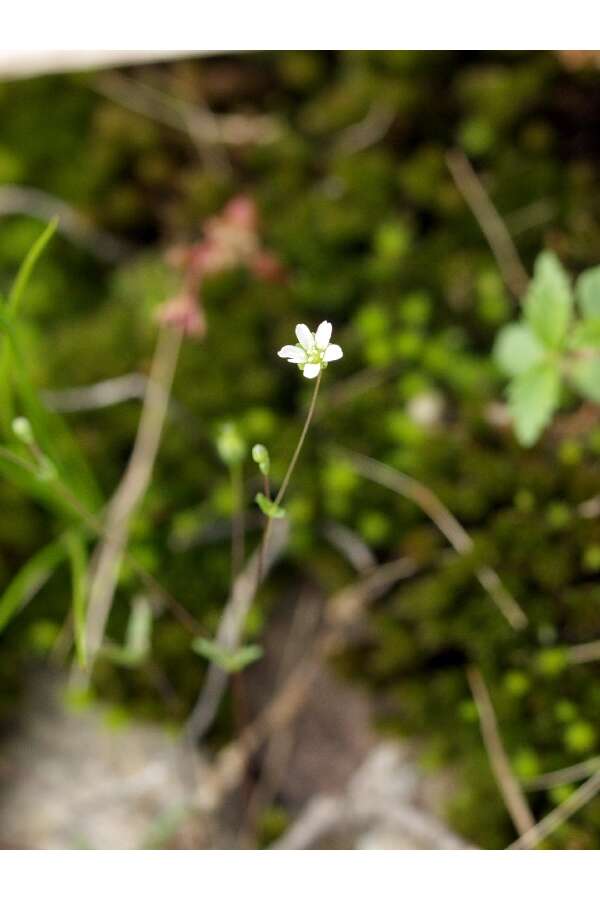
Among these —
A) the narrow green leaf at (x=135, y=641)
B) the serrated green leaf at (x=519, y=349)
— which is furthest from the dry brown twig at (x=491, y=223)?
the narrow green leaf at (x=135, y=641)

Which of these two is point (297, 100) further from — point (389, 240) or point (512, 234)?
point (512, 234)

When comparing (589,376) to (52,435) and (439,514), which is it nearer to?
(439,514)

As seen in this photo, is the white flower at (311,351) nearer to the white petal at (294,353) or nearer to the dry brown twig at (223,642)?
the white petal at (294,353)

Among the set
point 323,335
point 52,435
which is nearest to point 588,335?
point 323,335

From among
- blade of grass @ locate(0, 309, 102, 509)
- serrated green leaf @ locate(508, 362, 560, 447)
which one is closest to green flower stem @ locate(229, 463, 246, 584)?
blade of grass @ locate(0, 309, 102, 509)

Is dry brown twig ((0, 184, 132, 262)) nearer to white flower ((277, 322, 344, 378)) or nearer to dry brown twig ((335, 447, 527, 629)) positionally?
dry brown twig ((335, 447, 527, 629))
